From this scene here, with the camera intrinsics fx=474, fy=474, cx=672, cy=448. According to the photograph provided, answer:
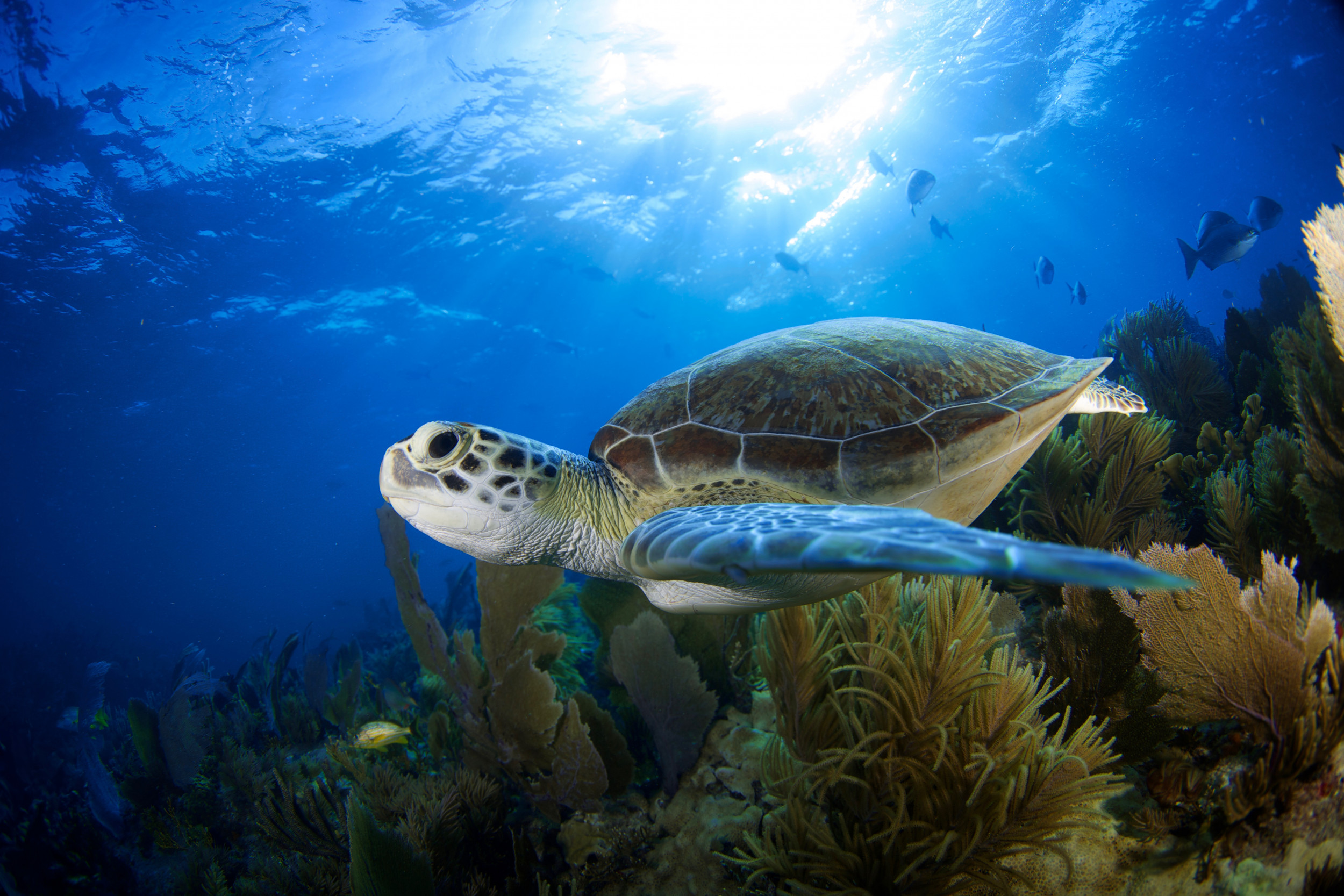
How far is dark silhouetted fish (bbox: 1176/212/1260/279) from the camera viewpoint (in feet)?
17.2

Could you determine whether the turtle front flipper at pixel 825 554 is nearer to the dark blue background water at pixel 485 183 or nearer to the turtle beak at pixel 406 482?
the turtle beak at pixel 406 482

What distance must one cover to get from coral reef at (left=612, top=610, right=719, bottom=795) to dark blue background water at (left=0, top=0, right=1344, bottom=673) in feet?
40.7

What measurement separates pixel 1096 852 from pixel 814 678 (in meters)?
0.70

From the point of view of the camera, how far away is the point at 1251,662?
109cm

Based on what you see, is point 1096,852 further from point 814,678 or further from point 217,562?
Answer: point 217,562

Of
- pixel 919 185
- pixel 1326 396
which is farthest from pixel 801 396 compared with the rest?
pixel 919 185

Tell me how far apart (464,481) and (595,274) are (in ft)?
62.4

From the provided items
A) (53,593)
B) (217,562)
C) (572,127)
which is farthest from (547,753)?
(53,593)

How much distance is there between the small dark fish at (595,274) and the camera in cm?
1862

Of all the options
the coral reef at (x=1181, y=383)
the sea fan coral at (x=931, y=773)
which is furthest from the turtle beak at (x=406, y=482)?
the coral reef at (x=1181, y=383)

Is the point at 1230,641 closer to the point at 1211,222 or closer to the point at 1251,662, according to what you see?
the point at 1251,662

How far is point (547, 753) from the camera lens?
1.92 meters

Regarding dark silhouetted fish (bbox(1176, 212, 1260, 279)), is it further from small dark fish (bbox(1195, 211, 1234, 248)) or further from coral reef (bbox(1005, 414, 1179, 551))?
coral reef (bbox(1005, 414, 1179, 551))

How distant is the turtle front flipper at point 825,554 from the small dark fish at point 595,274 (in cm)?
1887
